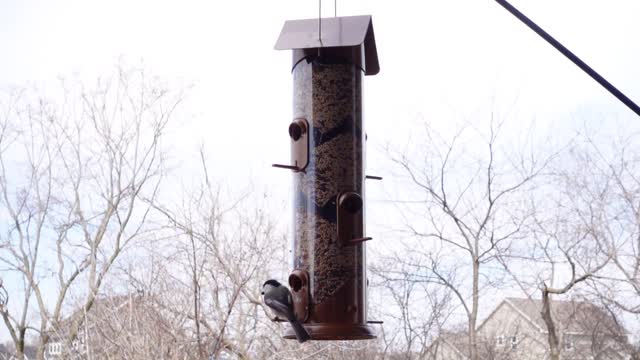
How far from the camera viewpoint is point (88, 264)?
30.7 feet

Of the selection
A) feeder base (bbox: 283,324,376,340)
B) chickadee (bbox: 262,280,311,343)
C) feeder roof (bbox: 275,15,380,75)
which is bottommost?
feeder base (bbox: 283,324,376,340)

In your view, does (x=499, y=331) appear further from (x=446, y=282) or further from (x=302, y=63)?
(x=302, y=63)

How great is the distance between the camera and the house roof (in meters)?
12.4

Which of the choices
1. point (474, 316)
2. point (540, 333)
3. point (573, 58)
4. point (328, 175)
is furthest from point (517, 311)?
point (573, 58)

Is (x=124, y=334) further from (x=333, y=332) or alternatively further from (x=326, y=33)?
(x=326, y=33)

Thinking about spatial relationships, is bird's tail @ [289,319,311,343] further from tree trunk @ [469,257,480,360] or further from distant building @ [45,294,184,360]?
tree trunk @ [469,257,480,360]

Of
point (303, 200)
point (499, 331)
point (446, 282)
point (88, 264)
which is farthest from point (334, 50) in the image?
point (499, 331)

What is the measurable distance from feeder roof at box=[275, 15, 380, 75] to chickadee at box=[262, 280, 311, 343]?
108 centimetres

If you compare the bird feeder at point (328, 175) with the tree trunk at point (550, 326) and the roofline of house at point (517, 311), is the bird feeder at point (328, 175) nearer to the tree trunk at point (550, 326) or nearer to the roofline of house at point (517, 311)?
the roofline of house at point (517, 311)

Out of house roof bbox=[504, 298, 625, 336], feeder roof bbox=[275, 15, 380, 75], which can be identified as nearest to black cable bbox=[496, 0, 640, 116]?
feeder roof bbox=[275, 15, 380, 75]

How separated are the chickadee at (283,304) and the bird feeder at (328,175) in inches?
3.3

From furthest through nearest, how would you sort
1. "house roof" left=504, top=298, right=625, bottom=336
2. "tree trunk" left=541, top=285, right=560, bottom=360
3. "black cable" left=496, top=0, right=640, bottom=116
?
"house roof" left=504, top=298, right=625, bottom=336 → "tree trunk" left=541, top=285, right=560, bottom=360 → "black cable" left=496, top=0, right=640, bottom=116

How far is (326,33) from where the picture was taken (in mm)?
3570

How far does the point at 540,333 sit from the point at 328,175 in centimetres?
1039
